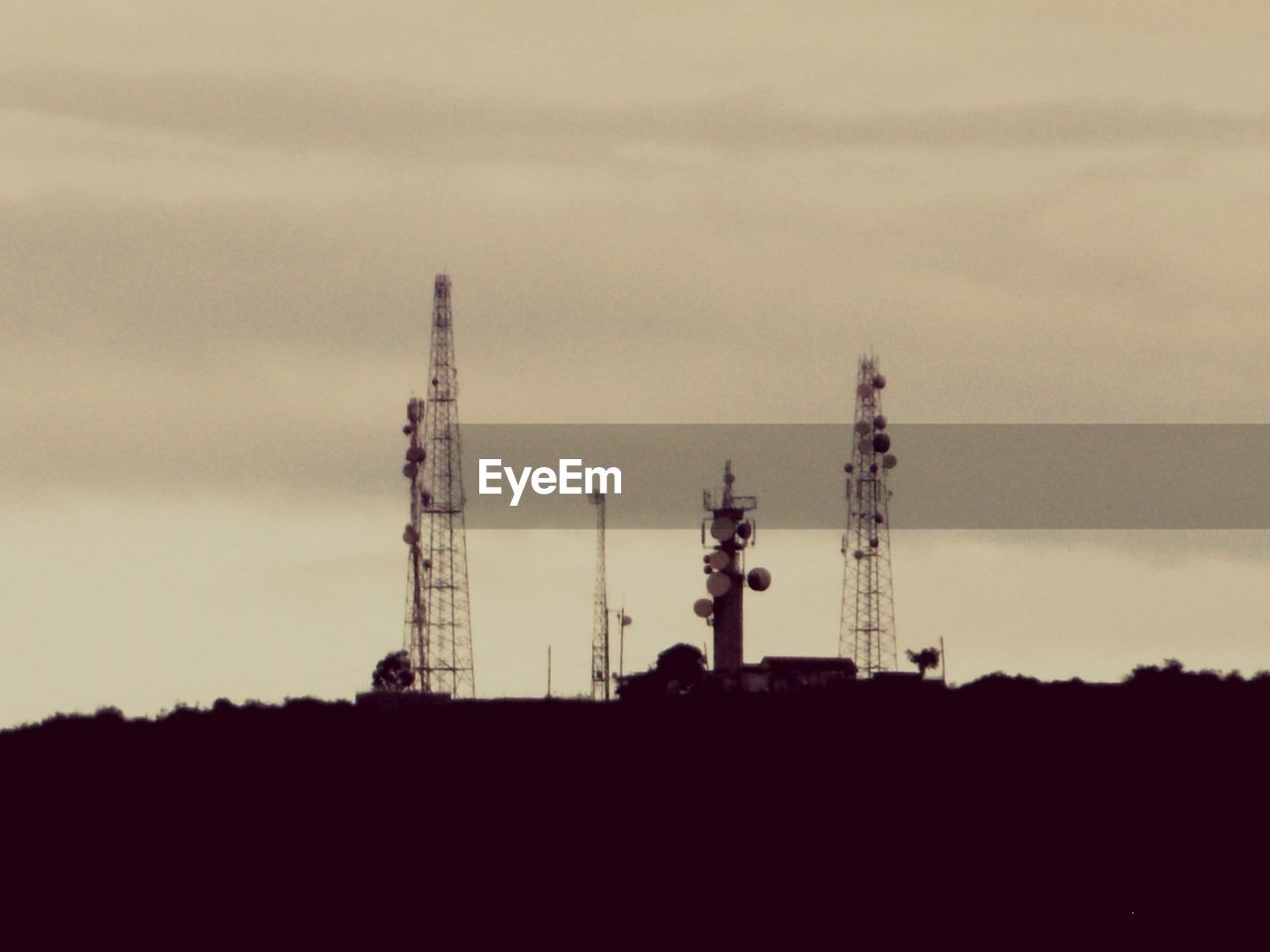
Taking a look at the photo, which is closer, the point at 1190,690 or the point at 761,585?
the point at 1190,690

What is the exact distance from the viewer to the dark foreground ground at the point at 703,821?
5350 centimetres

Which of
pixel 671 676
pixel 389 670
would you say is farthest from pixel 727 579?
pixel 389 670

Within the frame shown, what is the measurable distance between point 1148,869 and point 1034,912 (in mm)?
2345

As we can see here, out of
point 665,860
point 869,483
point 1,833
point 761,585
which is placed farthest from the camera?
point 869,483

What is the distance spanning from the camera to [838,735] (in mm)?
57688

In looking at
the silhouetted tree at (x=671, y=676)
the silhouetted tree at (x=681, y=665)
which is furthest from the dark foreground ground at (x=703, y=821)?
the silhouetted tree at (x=681, y=665)

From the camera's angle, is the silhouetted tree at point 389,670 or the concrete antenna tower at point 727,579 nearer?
the concrete antenna tower at point 727,579

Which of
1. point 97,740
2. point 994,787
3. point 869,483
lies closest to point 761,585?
point 869,483

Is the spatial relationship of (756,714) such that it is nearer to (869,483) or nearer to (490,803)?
(490,803)

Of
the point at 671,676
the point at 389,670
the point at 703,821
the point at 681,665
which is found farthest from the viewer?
the point at 389,670

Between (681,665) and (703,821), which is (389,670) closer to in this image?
(681,665)

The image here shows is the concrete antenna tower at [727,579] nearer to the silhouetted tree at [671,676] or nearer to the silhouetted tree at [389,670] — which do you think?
the silhouetted tree at [671,676]

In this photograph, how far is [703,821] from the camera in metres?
57.8

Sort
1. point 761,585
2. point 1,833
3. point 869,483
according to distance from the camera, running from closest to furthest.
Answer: point 1,833 < point 761,585 < point 869,483
